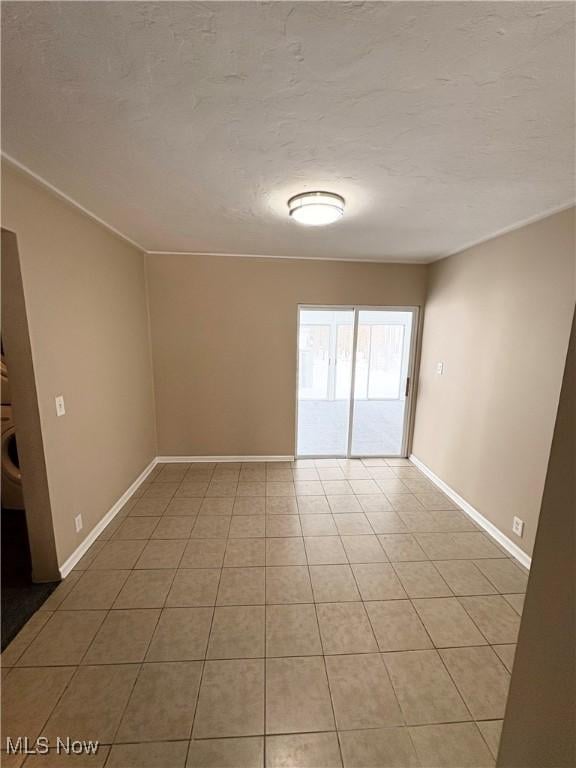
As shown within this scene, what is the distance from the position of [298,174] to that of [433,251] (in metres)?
2.13

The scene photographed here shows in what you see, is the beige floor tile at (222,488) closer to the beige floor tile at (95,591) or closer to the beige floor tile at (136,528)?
the beige floor tile at (136,528)

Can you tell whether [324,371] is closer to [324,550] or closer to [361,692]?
[324,550]

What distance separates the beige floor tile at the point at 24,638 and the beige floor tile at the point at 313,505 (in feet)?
6.22

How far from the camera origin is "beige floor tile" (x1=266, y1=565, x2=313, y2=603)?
195 cm

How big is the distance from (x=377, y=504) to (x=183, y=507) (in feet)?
6.14

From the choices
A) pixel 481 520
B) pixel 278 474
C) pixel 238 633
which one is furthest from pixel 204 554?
pixel 481 520

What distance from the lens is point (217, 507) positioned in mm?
2951

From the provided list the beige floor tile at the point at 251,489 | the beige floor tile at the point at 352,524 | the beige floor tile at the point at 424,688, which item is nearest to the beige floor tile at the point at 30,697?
the beige floor tile at the point at 424,688

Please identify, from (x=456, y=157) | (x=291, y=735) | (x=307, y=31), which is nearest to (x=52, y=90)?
(x=307, y=31)

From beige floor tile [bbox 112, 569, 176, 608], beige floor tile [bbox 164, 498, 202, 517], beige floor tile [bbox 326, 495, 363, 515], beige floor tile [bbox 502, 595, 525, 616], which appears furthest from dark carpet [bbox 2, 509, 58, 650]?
beige floor tile [bbox 502, 595, 525, 616]

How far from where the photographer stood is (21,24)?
2.75 ft

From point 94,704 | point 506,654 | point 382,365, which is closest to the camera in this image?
point 94,704

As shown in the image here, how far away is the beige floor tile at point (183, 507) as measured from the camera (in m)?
2.85

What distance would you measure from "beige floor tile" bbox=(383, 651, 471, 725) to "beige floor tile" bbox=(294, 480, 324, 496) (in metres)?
1.66
